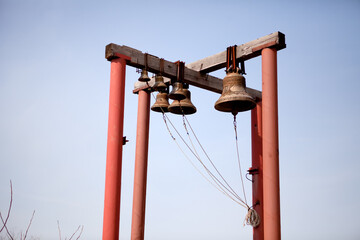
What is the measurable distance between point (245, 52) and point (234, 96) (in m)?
1.27

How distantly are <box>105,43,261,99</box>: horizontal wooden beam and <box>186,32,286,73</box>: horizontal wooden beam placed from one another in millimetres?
279

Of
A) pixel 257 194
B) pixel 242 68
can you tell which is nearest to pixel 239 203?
pixel 257 194

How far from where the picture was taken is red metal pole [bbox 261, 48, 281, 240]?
7.31 m

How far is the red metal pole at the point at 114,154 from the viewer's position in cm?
758

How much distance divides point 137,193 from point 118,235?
8.58 ft

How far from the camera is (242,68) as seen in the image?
888cm

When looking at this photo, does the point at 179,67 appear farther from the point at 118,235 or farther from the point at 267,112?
the point at 118,235

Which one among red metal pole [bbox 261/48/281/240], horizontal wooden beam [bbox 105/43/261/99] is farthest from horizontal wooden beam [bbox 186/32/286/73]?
horizontal wooden beam [bbox 105/43/261/99]

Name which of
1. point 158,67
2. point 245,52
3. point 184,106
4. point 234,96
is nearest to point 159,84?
point 158,67

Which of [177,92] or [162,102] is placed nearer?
[177,92]

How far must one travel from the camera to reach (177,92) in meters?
9.15

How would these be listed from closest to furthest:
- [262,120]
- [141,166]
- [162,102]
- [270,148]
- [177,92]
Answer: [270,148], [262,120], [177,92], [162,102], [141,166]

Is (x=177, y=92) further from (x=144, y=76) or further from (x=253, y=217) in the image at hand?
(x=253, y=217)

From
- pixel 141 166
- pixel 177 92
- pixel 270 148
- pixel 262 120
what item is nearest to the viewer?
pixel 270 148
